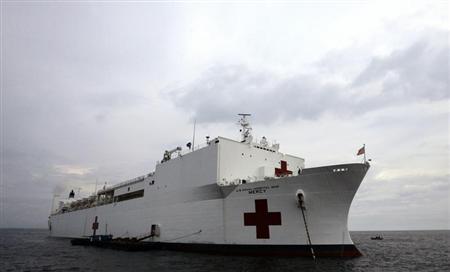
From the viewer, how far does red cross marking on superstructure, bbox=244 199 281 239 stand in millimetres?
11789

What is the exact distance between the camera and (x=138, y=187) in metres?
19.3

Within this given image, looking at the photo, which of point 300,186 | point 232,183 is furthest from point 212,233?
point 300,186

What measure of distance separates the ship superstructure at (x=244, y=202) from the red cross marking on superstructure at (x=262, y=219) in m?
0.04

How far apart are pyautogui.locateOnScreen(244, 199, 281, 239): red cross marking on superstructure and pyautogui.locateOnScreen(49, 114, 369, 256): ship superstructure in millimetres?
37

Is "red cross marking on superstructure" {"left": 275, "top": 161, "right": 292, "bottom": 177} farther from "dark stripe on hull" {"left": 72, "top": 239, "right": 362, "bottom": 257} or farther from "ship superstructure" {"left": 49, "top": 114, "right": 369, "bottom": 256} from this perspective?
"dark stripe on hull" {"left": 72, "top": 239, "right": 362, "bottom": 257}

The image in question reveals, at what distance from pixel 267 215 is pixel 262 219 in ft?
0.83

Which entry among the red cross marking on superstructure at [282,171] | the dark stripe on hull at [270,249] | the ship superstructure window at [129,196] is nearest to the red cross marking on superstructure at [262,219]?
the dark stripe on hull at [270,249]

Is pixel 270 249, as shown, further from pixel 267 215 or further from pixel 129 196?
pixel 129 196

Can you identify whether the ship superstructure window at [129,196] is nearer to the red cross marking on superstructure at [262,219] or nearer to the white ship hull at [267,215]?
the white ship hull at [267,215]

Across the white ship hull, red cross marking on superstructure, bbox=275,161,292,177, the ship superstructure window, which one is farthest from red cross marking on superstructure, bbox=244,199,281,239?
the ship superstructure window

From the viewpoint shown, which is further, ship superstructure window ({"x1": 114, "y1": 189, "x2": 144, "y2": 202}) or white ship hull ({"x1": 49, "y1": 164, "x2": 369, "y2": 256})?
ship superstructure window ({"x1": 114, "y1": 189, "x2": 144, "y2": 202})

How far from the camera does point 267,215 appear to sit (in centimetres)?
1191

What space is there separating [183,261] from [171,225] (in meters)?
3.63

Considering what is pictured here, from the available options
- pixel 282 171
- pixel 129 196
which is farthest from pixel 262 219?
pixel 129 196
